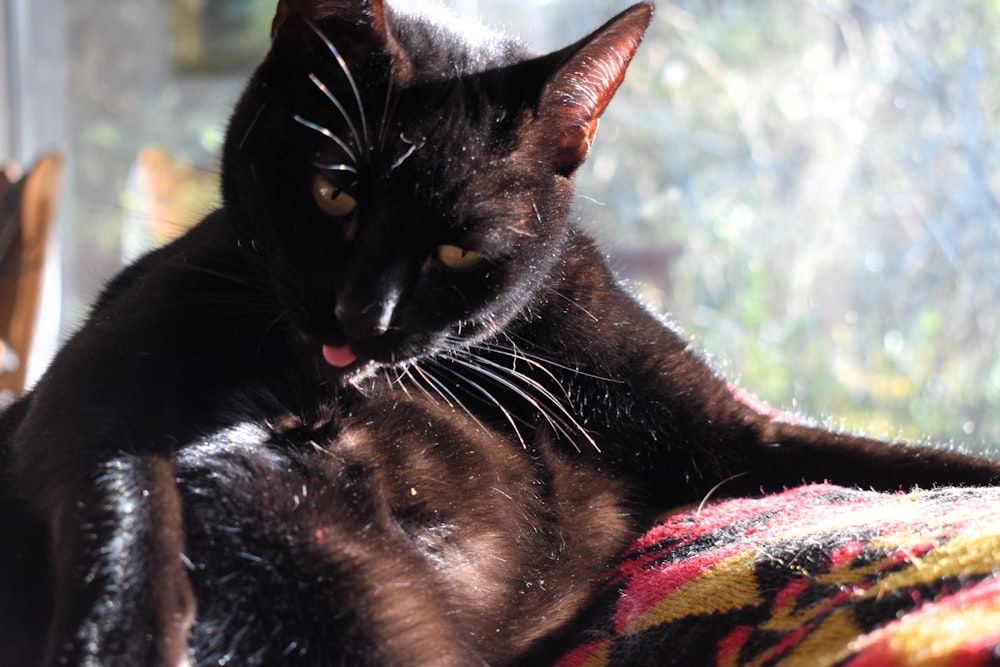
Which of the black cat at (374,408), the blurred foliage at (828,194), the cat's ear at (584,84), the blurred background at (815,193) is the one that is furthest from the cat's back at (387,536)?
the blurred foliage at (828,194)

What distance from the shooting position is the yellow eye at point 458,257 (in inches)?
30.2

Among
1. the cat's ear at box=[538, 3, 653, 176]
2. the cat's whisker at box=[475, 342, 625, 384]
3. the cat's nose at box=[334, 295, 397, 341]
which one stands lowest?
the cat's whisker at box=[475, 342, 625, 384]

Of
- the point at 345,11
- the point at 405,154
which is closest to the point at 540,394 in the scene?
the point at 405,154

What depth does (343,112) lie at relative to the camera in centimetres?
72

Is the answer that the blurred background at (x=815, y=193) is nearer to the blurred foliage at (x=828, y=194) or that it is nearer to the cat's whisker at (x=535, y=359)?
the blurred foliage at (x=828, y=194)

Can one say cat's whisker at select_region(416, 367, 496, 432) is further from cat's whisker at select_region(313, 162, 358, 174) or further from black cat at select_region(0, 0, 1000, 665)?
cat's whisker at select_region(313, 162, 358, 174)

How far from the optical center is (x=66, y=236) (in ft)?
9.30

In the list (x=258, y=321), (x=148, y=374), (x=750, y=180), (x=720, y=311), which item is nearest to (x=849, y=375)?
(x=720, y=311)

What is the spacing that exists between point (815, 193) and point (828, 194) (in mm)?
23

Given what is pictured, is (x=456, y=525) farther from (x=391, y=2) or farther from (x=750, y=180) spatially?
(x=750, y=180)

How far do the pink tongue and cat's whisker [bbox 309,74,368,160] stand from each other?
158mm

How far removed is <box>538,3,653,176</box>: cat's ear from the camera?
79 cm

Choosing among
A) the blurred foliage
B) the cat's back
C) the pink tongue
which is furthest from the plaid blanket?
the blurred foliage

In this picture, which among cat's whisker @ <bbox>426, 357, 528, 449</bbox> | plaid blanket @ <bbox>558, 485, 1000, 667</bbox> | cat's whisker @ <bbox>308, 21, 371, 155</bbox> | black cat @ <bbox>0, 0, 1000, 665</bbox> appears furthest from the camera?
cat's whisker @ <bbox>426, 357, 528, 449</bbox>
